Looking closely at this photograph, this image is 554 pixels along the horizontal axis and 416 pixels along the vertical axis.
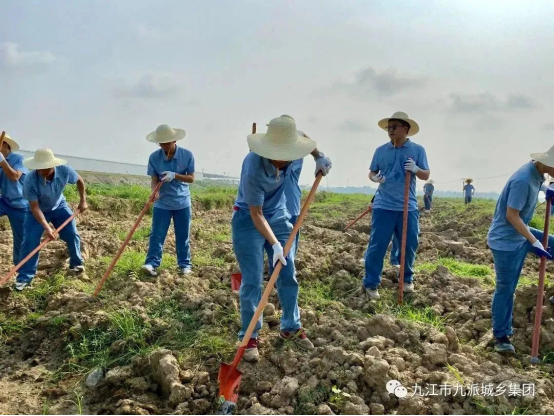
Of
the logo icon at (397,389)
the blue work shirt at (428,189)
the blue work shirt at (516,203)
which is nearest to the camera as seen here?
the logo icon at (397,389)

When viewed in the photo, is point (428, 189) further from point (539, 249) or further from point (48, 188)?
point (48, 188)

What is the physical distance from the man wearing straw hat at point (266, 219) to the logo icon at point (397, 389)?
0.70 metres

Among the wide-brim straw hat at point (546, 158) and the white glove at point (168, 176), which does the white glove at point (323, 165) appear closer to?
the wide-brim straw hat at point (546, 158)

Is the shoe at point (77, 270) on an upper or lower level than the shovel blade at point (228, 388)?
upper

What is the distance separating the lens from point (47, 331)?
3.81 metres

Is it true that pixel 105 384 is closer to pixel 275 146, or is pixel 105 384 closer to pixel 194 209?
pixel 275 146

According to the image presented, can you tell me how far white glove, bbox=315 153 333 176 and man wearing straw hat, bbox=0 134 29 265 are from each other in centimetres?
342

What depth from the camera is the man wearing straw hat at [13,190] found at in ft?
15.9

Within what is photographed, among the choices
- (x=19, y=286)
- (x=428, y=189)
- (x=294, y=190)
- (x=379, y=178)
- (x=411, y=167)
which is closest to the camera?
(x=411, y=167)

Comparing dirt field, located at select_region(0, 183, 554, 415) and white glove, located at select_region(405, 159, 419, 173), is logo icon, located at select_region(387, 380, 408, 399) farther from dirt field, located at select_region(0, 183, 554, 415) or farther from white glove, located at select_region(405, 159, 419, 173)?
white glove, located at select_region(405, 159, 419, 173)

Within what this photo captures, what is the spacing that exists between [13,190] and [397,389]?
14.6ft

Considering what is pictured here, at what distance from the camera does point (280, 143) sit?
2.86 metres

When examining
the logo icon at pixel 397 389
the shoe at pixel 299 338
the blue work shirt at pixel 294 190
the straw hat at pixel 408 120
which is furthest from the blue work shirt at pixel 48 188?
the logo icon at pixel 397 389

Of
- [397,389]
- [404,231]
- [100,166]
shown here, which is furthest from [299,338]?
[100,166]
